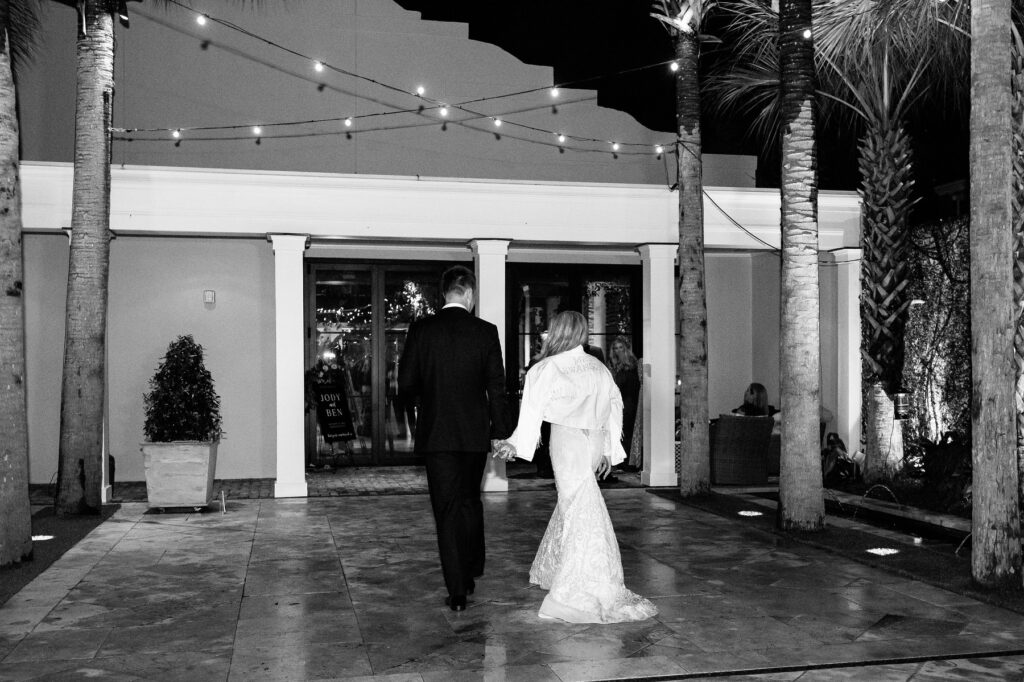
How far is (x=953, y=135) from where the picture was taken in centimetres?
1356

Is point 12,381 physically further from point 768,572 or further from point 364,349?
point 364,349

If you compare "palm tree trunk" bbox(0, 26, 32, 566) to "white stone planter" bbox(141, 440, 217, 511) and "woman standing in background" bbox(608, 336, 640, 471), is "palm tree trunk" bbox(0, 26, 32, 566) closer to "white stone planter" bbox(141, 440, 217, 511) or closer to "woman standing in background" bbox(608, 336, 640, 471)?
"white stone planter" bbox(141, 440, 217, 511)

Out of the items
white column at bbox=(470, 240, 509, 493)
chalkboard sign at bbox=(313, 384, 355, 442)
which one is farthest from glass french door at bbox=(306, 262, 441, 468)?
white column at bbox=(470, 240, 509, 493)

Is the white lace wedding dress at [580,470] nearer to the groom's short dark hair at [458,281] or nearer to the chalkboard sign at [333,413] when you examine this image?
the groom's short dark hair at [458,281]

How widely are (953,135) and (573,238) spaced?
6.26m

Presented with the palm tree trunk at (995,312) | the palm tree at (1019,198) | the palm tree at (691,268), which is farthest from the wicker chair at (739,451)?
the palm tree trunk at (995,312)

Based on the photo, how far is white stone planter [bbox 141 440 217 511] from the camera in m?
8.98

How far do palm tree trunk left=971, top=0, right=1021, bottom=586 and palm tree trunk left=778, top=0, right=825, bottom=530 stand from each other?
78.4 inches

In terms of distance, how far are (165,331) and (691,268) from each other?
240 inches

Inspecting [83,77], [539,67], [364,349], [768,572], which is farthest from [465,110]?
[768,572]

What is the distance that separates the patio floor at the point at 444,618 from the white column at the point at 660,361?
2.87 m

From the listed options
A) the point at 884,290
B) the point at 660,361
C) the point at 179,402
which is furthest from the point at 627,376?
the point at 179,402

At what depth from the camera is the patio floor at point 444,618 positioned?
4570 millimetres

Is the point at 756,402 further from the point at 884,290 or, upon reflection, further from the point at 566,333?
the point at 566,333
